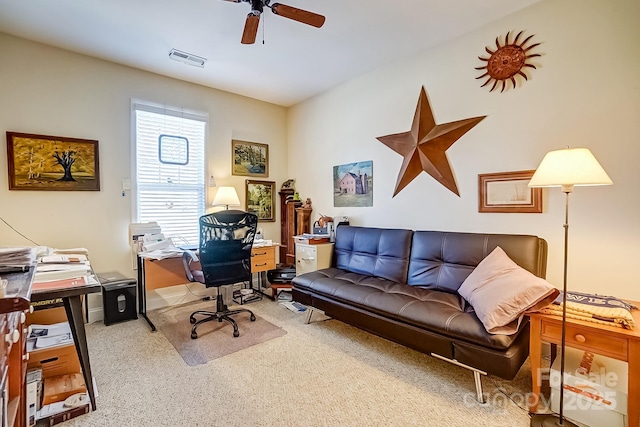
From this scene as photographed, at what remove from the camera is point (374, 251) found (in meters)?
3.10

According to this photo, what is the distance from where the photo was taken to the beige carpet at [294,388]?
1681mm

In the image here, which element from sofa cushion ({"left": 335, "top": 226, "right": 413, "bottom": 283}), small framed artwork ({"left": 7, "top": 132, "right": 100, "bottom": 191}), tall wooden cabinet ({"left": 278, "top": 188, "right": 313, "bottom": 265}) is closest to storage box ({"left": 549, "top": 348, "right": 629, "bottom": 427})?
sofa cushion ({"left": 335, "top": 226, "right": 413, "bottom": 283})

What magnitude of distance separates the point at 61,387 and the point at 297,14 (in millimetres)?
2774

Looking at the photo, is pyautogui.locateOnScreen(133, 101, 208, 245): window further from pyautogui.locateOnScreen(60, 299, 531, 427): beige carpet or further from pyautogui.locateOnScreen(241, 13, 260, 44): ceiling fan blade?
pyautogui.locateOnScreen(241, 13, 260, 44): ceiling fan blade

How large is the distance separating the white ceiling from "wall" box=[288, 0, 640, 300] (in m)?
0.27

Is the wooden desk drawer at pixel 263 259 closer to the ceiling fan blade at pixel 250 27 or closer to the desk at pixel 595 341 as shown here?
the ceiling fan blade at pixel 250 27

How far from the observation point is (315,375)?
2.11 meters

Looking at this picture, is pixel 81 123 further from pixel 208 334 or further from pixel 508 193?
pixel 508 193

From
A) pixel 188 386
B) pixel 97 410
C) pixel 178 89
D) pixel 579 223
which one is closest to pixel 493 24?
pixel 579 223

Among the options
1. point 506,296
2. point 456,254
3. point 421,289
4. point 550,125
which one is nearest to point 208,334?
point 421,289

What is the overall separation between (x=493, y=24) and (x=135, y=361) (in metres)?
3.96

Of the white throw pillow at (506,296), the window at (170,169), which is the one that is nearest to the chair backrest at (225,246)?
the window at (170,169)

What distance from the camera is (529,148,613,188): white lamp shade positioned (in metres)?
1.58

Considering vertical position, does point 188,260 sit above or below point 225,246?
below
